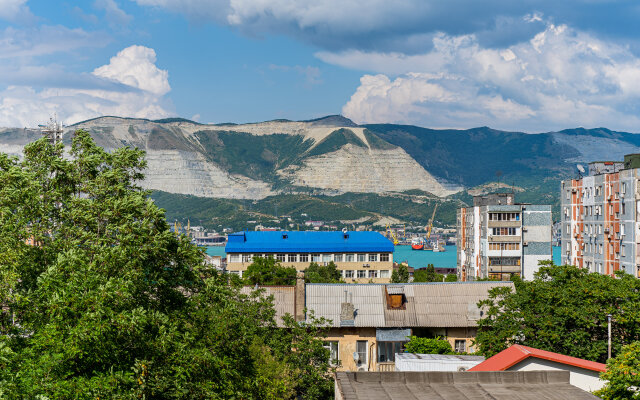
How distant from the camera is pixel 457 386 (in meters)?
17.2

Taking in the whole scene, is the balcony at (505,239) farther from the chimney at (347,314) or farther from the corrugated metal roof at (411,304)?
the chimney at (347,314)

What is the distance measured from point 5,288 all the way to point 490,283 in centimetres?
3385

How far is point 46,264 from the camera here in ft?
72.2

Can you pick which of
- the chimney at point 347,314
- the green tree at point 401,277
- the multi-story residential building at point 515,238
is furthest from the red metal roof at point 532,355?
the green tree at point 401,277

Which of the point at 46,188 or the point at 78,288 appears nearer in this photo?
the point at 78,288

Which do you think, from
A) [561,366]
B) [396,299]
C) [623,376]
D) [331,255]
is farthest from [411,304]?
[331,255]

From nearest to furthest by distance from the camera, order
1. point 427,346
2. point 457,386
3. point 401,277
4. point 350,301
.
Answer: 1. point 457,386
2. point 427,346
3. point 350,301
4. point 401,277

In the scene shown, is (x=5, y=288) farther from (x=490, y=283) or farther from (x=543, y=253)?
(x=543, y=253)

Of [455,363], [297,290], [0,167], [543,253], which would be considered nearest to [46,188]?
[0,167]

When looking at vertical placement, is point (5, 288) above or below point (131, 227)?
below

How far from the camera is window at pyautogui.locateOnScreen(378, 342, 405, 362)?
141 feet

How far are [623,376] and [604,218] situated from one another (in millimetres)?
65491

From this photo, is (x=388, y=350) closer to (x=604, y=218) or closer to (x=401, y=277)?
(x=604, y=218)

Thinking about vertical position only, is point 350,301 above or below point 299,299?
below
